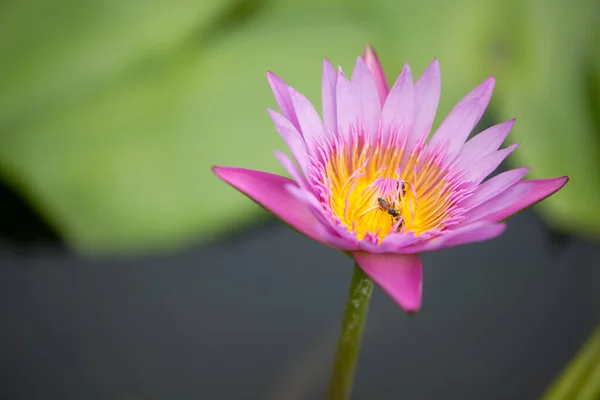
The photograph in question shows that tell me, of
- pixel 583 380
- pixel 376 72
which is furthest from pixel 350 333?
pixel 583 380

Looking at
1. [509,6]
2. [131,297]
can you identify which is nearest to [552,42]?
[509,6]

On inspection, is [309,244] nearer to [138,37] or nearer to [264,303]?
[264,303]

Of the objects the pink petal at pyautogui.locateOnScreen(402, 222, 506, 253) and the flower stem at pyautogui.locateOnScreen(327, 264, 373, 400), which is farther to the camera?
the flower stem at pyautogui.locateOnScreen(327, 264, 373, 400)

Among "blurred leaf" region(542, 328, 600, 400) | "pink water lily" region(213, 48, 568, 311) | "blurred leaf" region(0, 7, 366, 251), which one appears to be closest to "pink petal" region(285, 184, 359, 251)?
"pink water lily" region(213, 48, 568, 311)

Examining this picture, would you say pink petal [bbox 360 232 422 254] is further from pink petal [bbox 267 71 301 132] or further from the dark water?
the dark water

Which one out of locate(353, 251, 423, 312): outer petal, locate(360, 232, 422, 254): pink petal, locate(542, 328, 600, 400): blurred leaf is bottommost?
locate(542, 328, 600, 400): blurred leaf

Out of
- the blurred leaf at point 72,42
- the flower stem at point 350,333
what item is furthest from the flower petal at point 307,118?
the blurred leaf at point 72,42

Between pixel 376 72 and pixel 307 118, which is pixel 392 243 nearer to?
pixel 307 118
